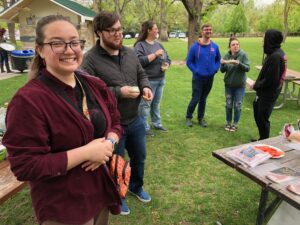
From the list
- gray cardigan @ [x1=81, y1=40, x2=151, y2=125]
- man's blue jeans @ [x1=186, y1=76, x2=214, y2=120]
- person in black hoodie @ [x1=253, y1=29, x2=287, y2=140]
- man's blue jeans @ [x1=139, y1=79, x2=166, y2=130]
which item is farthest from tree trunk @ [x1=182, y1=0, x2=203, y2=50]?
gray cardigan @ [x1=81, y1=40, x2=151, y2=125]

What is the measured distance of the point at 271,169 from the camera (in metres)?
2.35

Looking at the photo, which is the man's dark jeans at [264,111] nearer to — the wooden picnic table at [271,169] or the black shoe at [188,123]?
the black shoe at [188,123]

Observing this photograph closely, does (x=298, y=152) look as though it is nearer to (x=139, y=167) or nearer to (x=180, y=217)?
(x=180, y=217)

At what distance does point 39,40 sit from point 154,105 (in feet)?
13.2

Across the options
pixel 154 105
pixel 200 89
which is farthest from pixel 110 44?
pixel 200 89

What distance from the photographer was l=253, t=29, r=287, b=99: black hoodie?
4285 millimetres

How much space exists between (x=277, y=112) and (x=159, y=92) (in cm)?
349

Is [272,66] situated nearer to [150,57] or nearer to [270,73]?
[270,73]

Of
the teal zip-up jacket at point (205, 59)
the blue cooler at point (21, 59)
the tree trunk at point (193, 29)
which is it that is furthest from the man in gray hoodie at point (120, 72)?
the tree trunk at point (193, 29)

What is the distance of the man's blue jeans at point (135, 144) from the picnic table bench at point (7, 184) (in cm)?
97

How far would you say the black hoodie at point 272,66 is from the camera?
4285 millimetres

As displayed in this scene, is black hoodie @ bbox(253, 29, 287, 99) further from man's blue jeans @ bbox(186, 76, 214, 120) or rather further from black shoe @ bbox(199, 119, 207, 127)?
black shoe @ bbox(199, 119, 207, 127)

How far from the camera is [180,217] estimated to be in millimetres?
3150

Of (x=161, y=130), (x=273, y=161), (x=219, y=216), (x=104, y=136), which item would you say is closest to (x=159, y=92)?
(x=161, y=130)
